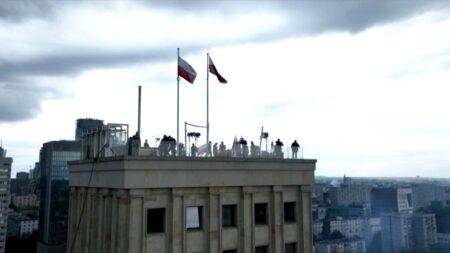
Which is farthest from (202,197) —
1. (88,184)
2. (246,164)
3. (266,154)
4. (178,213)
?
(88,184)

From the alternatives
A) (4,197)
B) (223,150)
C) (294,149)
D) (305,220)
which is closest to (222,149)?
(223,150)

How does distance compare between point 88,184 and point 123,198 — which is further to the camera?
point 88,184

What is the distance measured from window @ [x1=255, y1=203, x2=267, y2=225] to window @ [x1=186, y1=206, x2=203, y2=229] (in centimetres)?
462

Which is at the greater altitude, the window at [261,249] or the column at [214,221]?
the column at [214,221]

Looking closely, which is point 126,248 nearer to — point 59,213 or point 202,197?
point 202,197

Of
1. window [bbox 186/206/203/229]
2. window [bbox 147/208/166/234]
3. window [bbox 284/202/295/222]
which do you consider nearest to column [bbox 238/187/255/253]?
window [bbox 186/206/203/229]

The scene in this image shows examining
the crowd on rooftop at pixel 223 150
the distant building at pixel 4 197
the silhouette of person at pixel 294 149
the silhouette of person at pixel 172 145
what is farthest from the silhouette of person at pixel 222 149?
Answer: the distant building at pixel 4 197

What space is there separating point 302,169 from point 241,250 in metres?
7.66

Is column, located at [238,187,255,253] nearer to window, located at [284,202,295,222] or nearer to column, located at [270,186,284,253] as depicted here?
column, located at [270,186,284,253]

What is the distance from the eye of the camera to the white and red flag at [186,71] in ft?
110

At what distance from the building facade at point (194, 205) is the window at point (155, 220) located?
0.06 metres

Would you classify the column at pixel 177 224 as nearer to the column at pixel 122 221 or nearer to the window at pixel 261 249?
the column at pixel 122 221

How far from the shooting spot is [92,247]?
31.1m

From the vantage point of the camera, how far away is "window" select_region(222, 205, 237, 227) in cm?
3008
